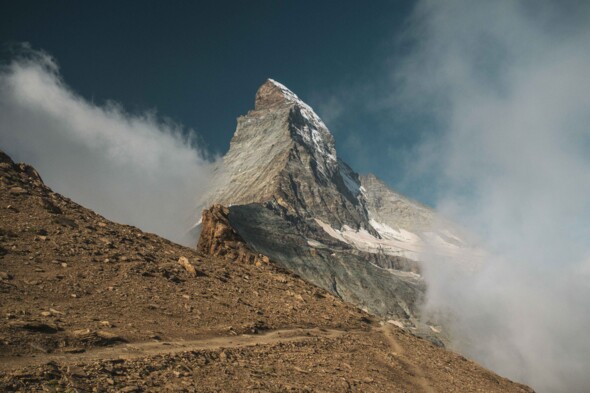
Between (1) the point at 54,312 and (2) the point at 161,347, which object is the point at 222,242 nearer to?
(2) the point at 161,347

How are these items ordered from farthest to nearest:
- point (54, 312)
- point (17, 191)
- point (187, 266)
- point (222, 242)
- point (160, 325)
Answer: point (222, 242), point (187, 266), point (17, 191), point (160, 325), point (54, 312)

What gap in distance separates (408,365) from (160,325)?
13521 millimetres

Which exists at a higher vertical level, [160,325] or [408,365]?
[408,365]

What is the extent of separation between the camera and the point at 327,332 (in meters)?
24.3

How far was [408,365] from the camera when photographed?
74.7 feet

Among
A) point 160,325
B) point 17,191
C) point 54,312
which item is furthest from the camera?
point 17,191

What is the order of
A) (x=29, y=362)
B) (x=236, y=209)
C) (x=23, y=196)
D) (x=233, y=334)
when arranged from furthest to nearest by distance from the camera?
(x=236, y=209) < (x=23, y=196) < (x=233, y=334) < (x=29, y=362)

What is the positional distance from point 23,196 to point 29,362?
49.8 feet

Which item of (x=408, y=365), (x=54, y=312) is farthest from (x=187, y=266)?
(x=408, y=365)

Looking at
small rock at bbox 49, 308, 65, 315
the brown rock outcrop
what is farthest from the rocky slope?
the brown rock outcrop

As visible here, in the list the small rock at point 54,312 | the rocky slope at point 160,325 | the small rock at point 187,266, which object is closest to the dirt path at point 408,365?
the rocky slope at point 160,325

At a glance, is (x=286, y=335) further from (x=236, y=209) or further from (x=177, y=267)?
(x=236, y=209)

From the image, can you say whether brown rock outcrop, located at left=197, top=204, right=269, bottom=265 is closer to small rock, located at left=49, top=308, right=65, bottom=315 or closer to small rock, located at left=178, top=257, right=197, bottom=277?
small rock, located at left=178, top=257, right=197, bottom=277

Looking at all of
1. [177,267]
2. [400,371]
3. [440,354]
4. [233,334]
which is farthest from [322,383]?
[440,354]
